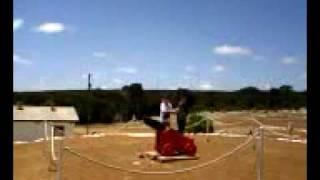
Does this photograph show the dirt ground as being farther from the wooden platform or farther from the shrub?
the shrub

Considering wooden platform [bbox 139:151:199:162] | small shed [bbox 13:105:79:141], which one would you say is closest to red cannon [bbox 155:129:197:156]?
wooden platform [bbox 139:151:199:162]

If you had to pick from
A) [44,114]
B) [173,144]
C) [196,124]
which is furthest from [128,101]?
[173,144]

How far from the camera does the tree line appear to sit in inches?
1007

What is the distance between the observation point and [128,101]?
26797 mm

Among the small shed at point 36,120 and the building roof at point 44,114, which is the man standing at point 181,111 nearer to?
the small shed at point 36,120

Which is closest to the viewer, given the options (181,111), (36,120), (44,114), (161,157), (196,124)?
(181,111)

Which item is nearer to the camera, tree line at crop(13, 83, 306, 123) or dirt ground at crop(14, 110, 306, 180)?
dirt ground at crop(14, 110, 306, 180)

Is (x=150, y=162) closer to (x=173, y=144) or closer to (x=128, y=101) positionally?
(x=173, y=144)

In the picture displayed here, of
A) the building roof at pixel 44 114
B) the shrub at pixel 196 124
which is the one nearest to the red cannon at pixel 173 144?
the shrub at pixel 196 124

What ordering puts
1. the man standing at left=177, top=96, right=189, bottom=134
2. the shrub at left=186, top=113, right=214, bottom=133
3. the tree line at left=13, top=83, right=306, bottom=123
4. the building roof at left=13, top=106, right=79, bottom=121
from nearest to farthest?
the man standing at left=177, top=96, right=189, bottom=134
the shrub at left=186, top=113, right=214, bottom=133
the building roof at left=13, top=106, right=79, bottom=121
the tree line at left=13, top=83, right=306, bottom=123

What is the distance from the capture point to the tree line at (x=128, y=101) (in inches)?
1007
